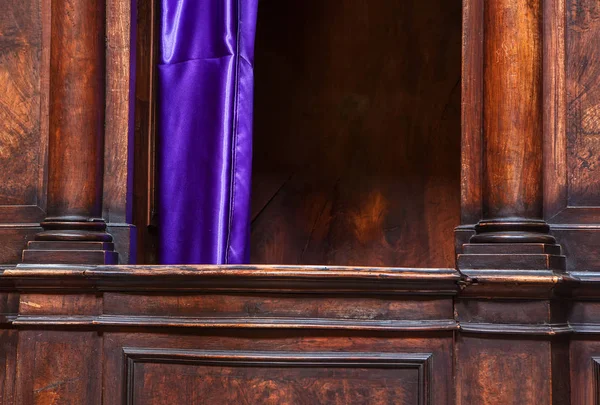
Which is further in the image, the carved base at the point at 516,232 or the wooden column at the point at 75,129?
the wooden column at the point at 75,129

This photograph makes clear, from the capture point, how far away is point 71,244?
2.29 metres

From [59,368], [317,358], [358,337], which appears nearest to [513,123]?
[358,337]

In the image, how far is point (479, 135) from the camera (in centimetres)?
225

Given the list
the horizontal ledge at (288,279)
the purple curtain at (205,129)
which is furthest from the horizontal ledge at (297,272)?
the purple curtain at (205,129)

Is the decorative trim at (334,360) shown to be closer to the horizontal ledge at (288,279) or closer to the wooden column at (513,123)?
the horizontal ledge at (288,279)

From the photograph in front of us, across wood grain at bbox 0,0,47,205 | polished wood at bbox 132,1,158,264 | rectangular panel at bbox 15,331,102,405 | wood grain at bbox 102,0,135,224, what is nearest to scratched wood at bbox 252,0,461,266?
polished wood at bbox 132,1,158,264

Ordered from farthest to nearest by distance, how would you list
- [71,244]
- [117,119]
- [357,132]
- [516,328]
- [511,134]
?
[357,132] < [117,119] < [71,244] < [511,134] < [516,328]

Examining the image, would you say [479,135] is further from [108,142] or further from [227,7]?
[108,142]

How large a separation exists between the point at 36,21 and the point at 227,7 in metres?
0.63

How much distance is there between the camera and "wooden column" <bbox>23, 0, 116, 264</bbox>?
2.33m

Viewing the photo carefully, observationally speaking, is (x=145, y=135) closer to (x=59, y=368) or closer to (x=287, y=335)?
(x=59, y=368)

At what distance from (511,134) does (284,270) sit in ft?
2.44

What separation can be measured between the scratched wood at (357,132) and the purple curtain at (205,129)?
31.7 inches

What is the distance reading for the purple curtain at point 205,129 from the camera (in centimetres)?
251
